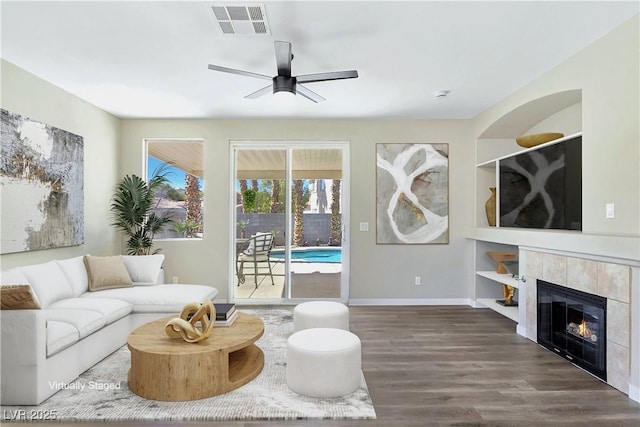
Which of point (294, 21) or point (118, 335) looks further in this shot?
point (118, 335)

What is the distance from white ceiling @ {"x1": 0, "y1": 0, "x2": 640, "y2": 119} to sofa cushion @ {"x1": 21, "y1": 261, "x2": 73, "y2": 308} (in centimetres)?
188

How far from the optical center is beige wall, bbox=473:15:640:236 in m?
2.58

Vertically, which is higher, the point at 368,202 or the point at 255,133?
the point at 255,133

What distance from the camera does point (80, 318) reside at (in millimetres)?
2787

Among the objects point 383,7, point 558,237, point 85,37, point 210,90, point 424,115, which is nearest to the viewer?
point 383,7

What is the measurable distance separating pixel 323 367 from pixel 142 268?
9.28 feet

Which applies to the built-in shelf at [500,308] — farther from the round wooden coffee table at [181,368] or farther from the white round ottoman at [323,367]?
the round wooden coffee table at [181,368]

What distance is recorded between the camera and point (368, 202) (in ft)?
17.2

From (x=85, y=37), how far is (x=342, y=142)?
10.8 ft

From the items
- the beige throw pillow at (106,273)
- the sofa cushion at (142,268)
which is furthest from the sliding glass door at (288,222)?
the beige throw pillow at (106,273)

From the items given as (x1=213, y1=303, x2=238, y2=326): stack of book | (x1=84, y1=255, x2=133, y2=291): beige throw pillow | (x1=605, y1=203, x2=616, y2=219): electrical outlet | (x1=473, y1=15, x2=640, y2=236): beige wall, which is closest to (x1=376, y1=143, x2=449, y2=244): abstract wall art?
(x1=473, y1=15, x2=640, y2=236): beige wall

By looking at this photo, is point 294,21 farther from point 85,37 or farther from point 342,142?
point 342,142

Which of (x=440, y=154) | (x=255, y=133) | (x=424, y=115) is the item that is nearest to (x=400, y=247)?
(x=440, y=154)

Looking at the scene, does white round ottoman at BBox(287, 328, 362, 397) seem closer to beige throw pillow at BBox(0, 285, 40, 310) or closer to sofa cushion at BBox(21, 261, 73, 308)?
beige throw pillow at BBox(0, 285, 40, 310)
